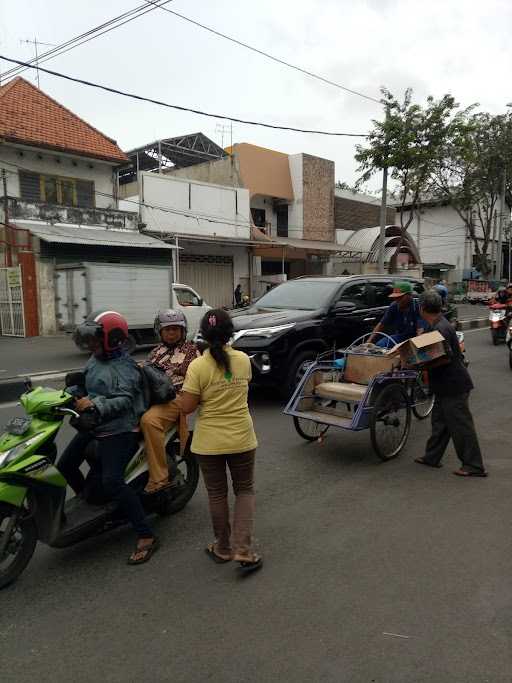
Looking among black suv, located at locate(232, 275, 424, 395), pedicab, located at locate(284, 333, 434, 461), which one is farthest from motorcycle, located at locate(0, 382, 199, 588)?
black suv, located at locate(232, 275, 424, 395)

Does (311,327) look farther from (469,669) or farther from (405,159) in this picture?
(405,159)

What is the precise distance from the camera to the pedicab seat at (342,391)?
5141 millimetres

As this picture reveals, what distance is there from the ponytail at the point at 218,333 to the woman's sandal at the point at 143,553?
1248 millimetres

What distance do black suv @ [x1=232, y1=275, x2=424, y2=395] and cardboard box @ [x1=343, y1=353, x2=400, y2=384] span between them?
1233mm

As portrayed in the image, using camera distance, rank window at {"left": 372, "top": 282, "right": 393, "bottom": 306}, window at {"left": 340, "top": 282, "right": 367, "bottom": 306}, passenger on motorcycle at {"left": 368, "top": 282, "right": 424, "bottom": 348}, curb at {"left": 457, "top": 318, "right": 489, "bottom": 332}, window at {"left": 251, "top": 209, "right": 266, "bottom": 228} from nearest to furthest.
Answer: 1. passenger on motorcycle at {"left": 368, "top": 282, "right": 424, "bottom": 348}
2. window at {"left": 340, "top": 282, "right": 367, "bottom": 306}
3. window at {"left": 372, "top": 282, "right": 393, "bottom": 306}
4. curb at {"left": 457, "top": 318, "right": 489, "bottom": 332}
5. window at {"left": 251, "top": 209, "right": 266, "bottom": 228}

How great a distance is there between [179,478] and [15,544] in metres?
1.19

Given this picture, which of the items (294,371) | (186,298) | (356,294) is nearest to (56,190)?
(186,298)

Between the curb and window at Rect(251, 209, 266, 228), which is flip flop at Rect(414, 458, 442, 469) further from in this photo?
window at Rect(251, 209, 266, 228)

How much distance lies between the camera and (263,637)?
2.56 meters

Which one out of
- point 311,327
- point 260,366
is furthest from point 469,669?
point 311,327

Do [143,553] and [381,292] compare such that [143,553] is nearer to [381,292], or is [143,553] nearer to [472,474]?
[472,474]

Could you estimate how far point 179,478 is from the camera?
3.87 meters

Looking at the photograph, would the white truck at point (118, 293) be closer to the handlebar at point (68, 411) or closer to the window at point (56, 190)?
the window at point (56, 190)

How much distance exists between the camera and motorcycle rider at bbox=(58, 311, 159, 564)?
3.12 meters
